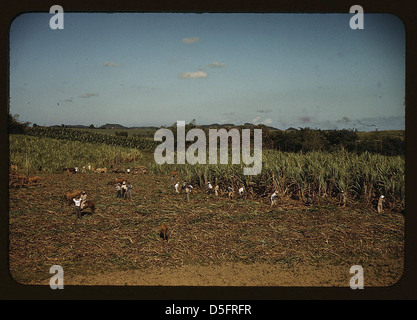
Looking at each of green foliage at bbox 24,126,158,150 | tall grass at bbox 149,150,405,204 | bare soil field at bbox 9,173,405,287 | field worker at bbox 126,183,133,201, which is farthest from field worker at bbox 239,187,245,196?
field worker at bbox 126,183,133,201

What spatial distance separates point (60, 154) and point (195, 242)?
3.53 m

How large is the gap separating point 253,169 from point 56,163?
14.2ft

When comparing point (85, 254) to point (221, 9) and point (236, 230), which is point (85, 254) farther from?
point (221, 9)

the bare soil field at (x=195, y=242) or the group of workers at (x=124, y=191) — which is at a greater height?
the group of workers at (x=124, y=191)

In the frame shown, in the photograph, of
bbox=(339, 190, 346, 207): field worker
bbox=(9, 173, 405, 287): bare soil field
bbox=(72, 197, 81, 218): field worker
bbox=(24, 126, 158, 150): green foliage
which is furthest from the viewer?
bbox=(24, 126, 158, 150): green foliage

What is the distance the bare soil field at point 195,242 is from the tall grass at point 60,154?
1.30 feet

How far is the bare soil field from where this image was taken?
3363mm

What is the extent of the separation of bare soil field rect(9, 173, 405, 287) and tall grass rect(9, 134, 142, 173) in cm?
40

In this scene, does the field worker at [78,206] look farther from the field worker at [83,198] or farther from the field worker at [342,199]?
the field worker at [342,199]

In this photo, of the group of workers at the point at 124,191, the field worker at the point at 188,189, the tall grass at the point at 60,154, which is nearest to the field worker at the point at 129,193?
the group of workers at the point at 124,191

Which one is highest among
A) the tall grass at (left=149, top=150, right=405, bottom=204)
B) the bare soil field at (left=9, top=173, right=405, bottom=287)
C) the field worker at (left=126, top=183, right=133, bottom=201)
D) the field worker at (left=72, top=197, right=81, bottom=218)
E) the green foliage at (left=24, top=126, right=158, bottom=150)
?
the green foliage at (left=24, top=126, right=158, bottom=150)

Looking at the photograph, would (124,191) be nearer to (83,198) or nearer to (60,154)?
(83,198)

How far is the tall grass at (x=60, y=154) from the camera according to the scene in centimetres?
429

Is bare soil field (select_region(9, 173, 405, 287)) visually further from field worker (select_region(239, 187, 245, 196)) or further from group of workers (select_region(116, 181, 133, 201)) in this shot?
field worker (select_region(239, 187, 245, 196))
